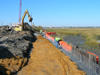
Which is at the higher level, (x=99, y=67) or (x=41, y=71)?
(x=99, y=67)

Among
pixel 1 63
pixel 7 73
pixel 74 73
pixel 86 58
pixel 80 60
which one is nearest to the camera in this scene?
pixel 7 73

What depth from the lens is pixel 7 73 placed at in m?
5.26

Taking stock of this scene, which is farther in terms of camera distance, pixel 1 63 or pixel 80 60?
pixel 80 60

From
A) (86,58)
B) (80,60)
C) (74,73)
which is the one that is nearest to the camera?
(74,73)

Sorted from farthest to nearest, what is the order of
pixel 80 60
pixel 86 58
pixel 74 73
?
pixel 80 60 < pixel 86 58 < pixel 74 73

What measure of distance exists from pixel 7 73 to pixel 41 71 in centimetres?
159

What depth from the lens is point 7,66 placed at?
589 centimetres

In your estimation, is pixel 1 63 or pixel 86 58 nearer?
pixel 1 63

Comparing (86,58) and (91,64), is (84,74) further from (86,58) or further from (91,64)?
(86,58)

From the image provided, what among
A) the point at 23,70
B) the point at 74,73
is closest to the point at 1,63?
the point at 23,70

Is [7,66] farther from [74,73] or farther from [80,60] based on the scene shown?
[80,60]

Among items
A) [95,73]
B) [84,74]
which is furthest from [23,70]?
[95,73]

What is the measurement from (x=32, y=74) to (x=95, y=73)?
3.04 m

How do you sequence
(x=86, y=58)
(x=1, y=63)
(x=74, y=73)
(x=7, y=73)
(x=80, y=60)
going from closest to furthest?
(x=7, y=73) < (x=74, y=73) < (x=1, y=63) < (x=86, y=58) < (x=80, y=60)
